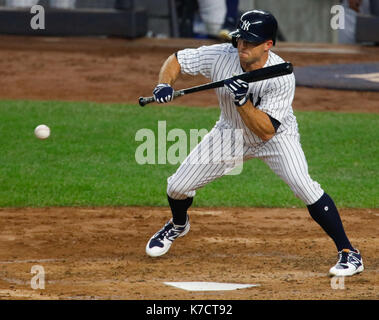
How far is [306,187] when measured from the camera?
5.27 meters

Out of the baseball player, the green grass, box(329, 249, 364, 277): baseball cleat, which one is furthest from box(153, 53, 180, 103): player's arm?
the green grass

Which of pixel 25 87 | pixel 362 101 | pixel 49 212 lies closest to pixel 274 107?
pixel 49 212

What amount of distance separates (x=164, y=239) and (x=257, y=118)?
1179 mm

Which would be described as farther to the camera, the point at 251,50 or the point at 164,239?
the point at 164,239

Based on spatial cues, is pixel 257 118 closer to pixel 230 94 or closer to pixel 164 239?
pixel 230 94

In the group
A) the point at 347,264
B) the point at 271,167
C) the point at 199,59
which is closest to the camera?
the point at 347,264

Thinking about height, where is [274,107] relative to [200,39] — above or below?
below

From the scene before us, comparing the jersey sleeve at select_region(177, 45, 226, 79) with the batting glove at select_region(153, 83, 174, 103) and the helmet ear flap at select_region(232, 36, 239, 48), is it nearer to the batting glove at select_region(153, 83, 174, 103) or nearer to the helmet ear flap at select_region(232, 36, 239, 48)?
the helmet ear flap at select_region(232, 36, 239, 48)

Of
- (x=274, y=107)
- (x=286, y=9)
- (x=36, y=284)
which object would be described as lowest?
(x=36, y=284)

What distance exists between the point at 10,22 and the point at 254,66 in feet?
34.3

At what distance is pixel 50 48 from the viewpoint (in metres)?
14.5

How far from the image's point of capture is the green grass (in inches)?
300

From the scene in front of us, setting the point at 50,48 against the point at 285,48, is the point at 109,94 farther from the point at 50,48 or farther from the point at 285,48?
the point at 285,48

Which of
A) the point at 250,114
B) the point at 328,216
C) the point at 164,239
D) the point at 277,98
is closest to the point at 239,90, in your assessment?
the point at 250,114
